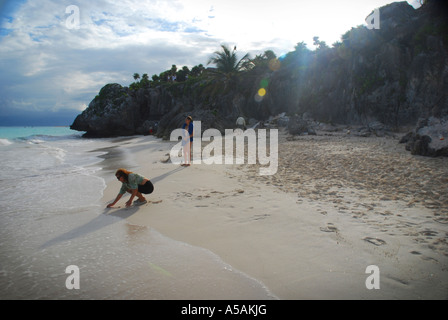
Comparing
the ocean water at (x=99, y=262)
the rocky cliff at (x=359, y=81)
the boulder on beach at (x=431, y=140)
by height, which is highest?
the rocky cliff at (x=359, y=81)

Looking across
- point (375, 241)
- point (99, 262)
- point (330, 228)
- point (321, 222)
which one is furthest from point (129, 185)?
point (375, 241)

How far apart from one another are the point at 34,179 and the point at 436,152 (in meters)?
11.8

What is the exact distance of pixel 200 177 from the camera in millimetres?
7074

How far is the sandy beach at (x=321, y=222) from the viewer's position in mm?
2600

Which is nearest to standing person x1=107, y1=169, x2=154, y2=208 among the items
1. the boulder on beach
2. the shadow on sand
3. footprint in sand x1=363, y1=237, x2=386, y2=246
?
the shadow on sand

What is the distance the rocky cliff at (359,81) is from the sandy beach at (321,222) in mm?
8210

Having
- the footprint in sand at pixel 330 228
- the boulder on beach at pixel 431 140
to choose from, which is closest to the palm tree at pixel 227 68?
the boulder on beach at pixel 431 140

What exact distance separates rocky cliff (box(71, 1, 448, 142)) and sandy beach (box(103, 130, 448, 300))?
8210 mm

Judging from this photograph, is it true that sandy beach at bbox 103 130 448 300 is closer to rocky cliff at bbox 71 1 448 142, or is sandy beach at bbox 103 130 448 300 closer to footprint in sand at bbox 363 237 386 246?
footprint in sand at bbox 363 237 386 246

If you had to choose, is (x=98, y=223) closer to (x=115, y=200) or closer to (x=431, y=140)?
(x=115, y=200)

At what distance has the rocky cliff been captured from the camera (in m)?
14.7

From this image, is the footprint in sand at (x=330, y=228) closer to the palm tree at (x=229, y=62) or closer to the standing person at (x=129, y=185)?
the standing person at (x=129, y=185)
